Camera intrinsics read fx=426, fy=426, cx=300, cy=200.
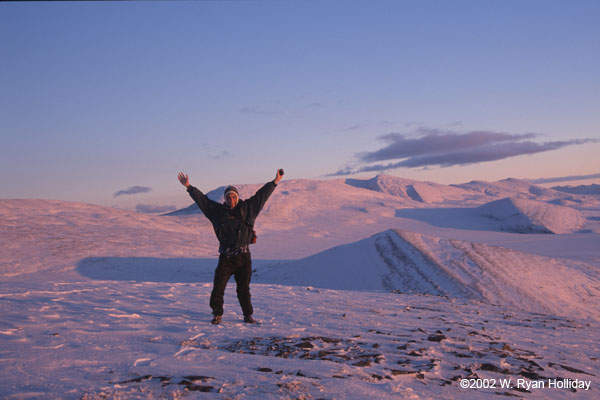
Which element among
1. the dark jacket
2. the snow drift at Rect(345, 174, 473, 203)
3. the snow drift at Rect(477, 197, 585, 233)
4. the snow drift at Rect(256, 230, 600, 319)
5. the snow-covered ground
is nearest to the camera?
the snow-covered ground

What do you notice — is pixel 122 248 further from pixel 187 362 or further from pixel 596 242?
pixel 596 242

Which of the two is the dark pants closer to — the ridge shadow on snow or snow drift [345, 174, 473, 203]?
the ridge shadow on snow

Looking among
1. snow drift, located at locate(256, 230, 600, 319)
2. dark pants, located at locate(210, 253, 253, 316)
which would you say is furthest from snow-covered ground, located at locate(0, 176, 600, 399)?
dark pants, located at locate(210, 253, 253, 316)

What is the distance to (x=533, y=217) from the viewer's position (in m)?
49.7

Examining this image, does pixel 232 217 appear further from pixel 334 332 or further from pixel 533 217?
pixel 533 217

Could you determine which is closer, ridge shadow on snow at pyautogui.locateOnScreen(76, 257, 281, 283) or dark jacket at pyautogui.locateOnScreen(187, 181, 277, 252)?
dark jacket at pyautogui.locateOnScreen(187, 181, 277, 252)

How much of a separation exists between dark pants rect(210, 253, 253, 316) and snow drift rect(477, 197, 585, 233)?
1925 inches

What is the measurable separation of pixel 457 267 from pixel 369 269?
3391 mm

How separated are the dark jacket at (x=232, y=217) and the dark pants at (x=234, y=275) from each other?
163mm

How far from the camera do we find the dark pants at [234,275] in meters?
5.35

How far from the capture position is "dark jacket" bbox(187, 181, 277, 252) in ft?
17.4

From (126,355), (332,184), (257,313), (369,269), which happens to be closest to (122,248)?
(369,269)

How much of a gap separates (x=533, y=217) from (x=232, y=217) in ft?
172

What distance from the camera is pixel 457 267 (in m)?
16.6
